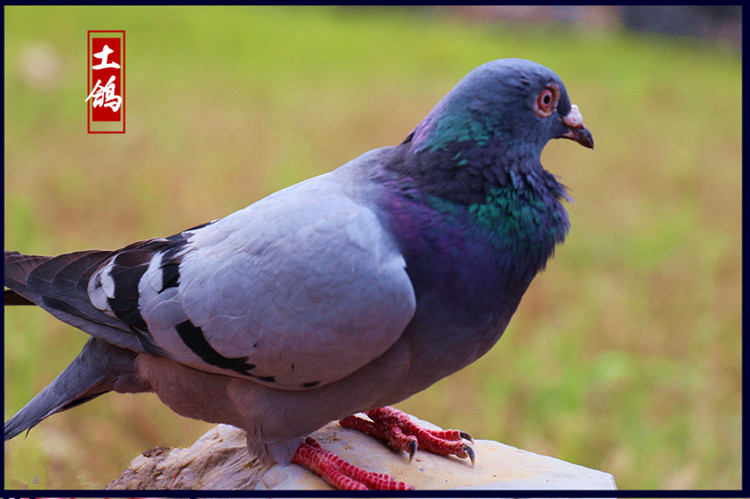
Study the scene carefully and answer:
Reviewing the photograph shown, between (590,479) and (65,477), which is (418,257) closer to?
(590,479)

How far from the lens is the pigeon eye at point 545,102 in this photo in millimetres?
2764

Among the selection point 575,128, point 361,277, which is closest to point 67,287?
point 361,277

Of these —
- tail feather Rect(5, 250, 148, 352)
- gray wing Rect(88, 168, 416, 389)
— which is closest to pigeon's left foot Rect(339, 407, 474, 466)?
gray wing Rect(88, 168, 416, 389)

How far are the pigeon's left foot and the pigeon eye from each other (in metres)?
1.56

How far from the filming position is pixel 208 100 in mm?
10250

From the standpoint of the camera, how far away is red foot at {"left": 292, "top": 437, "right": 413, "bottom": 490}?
9.64ft

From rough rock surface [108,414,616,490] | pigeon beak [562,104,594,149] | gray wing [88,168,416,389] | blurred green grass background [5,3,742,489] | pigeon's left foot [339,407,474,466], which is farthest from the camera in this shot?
blurred green grass background [5,3,742,489]

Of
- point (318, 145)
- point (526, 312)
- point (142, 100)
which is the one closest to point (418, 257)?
point (526, 312)

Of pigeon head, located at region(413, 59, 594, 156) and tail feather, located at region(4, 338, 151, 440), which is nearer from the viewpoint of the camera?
pigeon head, located at region(413, 59, 594, 156)

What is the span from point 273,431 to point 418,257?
0.94 meters

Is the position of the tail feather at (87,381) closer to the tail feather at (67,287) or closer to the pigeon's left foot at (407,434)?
the tail feather at (67,287)

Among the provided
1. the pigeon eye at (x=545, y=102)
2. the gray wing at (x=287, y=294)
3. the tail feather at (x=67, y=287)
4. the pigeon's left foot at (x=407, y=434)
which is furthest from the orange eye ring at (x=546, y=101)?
the tail feather at (x=67, y=287)

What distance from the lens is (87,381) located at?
3164 mm

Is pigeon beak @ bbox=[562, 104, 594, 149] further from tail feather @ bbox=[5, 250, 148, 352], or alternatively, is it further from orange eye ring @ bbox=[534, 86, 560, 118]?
tail feather @ bbox=[5, 250, 148, 352]
